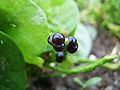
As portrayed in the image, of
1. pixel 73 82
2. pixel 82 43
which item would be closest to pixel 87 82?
pixel 73 82

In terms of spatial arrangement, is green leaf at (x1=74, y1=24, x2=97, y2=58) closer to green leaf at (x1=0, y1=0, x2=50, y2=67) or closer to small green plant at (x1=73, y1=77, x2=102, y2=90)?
small green plant at (x1=73, y1=77, x2=102, y2=90)

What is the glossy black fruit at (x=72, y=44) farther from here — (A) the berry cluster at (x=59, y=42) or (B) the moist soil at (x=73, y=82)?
(B) the moist soil at (x=73, y=82)

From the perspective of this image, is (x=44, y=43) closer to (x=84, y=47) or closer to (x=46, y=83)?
(x=46, y=83)

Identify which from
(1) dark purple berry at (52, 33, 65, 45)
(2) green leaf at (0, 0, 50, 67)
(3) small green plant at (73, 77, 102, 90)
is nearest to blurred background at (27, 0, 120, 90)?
(3) small green plant at (73, 77, 102, 90)

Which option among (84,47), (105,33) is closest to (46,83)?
(84,47)

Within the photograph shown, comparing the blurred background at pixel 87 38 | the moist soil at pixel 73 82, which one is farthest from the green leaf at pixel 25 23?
the moist soil at pixel 73 82
